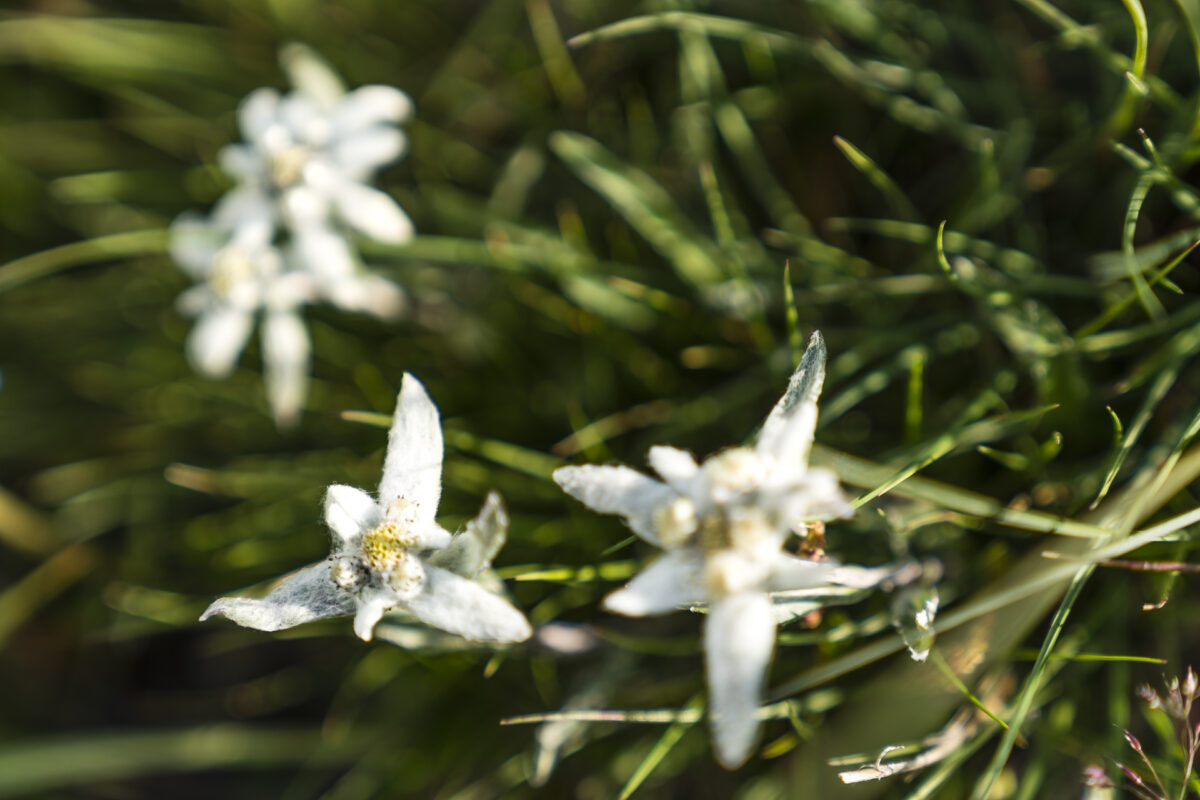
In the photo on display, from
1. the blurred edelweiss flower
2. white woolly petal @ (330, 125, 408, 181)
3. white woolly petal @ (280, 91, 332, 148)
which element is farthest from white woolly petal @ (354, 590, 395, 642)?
white woolly petal @ (280, 91, 332, 148)

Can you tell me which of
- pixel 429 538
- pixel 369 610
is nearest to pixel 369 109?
pixel 429 538

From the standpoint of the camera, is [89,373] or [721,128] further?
[89,373]

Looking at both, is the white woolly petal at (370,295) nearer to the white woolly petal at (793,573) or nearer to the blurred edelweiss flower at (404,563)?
the blurred edelweiss flower at (404,563)

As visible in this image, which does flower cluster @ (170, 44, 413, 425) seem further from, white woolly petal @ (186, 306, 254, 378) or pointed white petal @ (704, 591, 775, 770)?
pointed white petal @ (704, 591, 775, 770)

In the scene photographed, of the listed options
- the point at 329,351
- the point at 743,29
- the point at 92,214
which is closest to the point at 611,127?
the point at 743,29

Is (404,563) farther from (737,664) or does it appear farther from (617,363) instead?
(617,363)

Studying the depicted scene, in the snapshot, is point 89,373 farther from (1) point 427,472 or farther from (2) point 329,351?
(1) point 427,472

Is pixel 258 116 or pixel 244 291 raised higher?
pixel 258 116

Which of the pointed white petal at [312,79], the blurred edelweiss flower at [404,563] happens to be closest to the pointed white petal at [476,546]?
the blurred edelweiss flower at [404,563]
